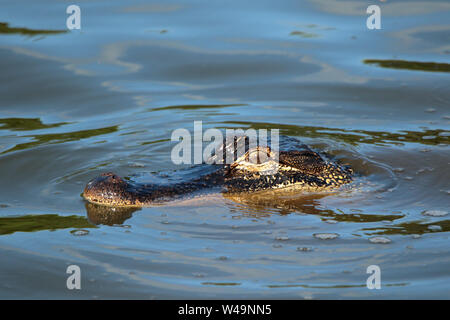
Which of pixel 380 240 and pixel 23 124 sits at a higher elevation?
pixel 23 124

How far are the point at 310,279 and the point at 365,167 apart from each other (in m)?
2.42

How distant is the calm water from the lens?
495cm

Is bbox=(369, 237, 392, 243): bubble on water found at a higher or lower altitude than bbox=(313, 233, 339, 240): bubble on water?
lower

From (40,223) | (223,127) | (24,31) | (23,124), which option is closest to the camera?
(40,223)

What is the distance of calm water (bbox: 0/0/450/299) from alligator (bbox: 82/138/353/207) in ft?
0.41

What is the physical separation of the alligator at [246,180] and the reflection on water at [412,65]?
4.26 m

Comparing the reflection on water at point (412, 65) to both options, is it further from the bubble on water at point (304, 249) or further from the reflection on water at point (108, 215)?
the reflection on water at point (108, 215)

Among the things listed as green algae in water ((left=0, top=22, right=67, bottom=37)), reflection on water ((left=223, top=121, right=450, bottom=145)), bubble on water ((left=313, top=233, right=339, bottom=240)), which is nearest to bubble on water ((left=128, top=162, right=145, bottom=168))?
reflection on water ((left=223, top=121, right=450, bottom=145))

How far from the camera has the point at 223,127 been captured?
328 inches

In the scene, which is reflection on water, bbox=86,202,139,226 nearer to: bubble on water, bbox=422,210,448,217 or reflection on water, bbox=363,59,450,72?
bubble on water, bbox=422,210,448,217

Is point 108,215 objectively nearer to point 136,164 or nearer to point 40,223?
point 40,223

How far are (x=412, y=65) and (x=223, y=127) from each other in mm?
3703

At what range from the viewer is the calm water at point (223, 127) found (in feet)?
16.2

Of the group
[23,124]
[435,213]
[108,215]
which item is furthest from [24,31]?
[435,213]
